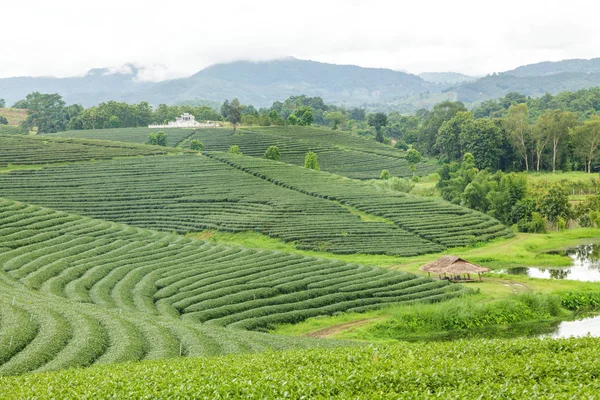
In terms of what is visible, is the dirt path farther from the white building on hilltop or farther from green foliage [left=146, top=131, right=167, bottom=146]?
the white building on hilltop

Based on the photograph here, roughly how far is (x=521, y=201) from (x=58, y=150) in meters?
66.5

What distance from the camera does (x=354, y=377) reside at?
53.5 feet

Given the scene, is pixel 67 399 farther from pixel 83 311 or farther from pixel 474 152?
pixel 474 152

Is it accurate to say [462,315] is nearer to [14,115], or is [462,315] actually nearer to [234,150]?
[234,150]

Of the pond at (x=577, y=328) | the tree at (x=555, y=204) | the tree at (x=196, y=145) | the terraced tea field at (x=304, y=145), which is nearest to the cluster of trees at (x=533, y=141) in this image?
the terraced tea field at (x=304, y=145)

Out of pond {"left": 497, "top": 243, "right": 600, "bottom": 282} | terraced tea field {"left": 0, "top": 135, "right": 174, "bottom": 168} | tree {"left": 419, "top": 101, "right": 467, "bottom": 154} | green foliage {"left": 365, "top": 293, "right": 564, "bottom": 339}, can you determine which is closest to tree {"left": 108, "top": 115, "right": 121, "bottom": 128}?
terraced tea field {"left": 0, "top": 135, "right": 174, "bottom": 168}

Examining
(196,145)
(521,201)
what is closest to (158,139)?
(196,145)

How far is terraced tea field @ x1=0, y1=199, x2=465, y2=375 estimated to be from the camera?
24.4 m

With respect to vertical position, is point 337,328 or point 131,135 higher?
point 131,135

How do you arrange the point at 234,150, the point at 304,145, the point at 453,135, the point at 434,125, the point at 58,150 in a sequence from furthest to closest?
1. the point at 434,125
2. the point at 304,145
3. the point at 453,135
4. the point at 234,150
5. the point at 58,150

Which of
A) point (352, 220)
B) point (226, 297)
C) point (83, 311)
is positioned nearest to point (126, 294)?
point (226, 297)

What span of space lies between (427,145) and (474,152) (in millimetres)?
33556

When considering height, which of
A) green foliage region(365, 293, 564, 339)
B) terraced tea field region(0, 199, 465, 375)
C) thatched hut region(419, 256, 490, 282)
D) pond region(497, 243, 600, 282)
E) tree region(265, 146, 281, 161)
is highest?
tree region(265, 146, 281, 161)

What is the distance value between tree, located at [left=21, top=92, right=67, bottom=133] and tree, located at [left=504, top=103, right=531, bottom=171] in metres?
108
